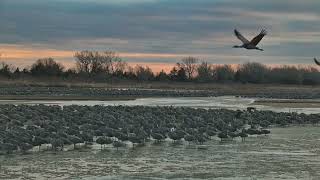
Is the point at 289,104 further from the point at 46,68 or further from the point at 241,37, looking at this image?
the point at 46,68

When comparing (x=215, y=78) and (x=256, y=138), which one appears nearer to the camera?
(x=256, y=138)

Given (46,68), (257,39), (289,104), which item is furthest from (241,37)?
(46,68)

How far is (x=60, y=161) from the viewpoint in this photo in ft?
54.3

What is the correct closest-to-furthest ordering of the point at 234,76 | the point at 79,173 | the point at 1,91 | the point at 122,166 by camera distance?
the point at 79,173 < the point at 122,166 < the point at 1,91 < the point at 234,76

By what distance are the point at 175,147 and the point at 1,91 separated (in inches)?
1838

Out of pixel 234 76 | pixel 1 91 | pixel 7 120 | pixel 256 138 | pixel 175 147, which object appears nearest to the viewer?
pixel 175 147

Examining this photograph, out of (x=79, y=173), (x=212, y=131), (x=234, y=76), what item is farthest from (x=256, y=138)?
(x=234, y=76)

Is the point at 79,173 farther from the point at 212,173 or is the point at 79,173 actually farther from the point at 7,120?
the point at 7,120

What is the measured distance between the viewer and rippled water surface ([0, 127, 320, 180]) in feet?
48.6

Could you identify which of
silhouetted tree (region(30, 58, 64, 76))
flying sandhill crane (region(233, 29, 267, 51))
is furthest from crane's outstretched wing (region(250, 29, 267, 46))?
silhouetted tree (region(30, 58, 64, 76))

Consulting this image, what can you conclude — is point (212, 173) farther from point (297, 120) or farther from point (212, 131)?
point (297, 120)

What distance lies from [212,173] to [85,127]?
9801 millimetres

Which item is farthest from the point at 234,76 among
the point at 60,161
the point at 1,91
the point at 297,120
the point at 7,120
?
the point at 60,161

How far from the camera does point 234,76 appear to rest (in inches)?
4449
